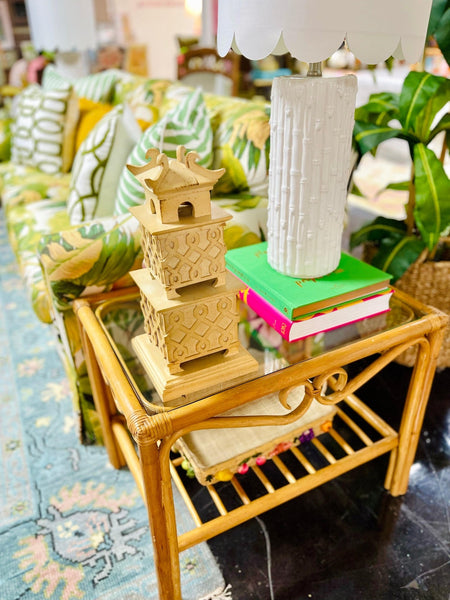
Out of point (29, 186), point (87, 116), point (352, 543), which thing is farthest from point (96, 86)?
point (352, 543)

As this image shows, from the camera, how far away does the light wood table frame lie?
73cm

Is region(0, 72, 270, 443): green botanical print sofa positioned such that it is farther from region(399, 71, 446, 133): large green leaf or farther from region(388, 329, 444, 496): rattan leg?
region(388, 329, 444, 496): rattan leg

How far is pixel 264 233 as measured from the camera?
1226 millimetres

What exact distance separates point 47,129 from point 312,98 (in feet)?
5.87

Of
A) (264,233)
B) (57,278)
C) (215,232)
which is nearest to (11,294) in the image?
(57,278)

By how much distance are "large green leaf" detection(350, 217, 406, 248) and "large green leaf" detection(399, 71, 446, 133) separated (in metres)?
0.31

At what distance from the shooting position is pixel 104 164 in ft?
4.69

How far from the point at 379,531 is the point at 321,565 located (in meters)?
0.17

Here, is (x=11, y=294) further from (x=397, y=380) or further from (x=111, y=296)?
(x=397, y=380)

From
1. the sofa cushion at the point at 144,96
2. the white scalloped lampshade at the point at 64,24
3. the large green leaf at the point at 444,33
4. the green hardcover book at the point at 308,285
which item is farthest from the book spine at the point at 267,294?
the white scalloped lampshade at the point at 64,24

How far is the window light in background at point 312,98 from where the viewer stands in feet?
2.16

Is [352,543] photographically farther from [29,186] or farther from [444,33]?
[29,186]

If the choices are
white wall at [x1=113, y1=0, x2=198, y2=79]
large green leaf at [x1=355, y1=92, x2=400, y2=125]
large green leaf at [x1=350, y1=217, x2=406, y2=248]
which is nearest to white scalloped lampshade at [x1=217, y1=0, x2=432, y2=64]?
large green leaf at [x1=355, y1=92, x2=400, y2=125]

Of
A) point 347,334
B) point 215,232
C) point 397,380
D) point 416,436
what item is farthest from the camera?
point 397,380
